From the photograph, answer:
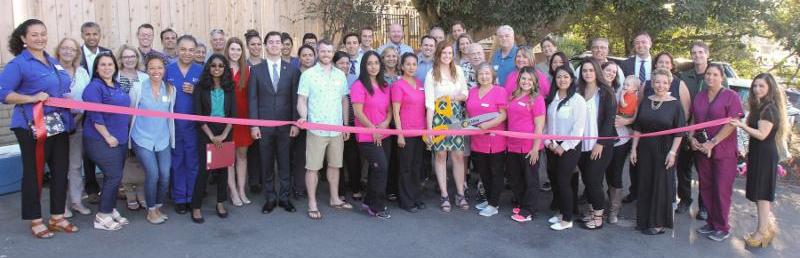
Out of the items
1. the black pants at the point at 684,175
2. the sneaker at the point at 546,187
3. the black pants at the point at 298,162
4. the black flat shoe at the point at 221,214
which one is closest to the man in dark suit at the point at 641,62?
the black pants at the point at 684,175

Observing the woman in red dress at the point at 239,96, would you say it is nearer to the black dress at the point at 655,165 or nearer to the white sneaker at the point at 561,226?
the white sneaker at the point at 561,226

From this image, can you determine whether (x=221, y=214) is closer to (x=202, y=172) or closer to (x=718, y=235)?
(x=202, y=172)

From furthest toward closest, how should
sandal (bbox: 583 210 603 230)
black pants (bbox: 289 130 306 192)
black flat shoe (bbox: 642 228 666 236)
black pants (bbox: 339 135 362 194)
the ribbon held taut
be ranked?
black pants (bbox: 339 135 362 194) < black pants (bbox: 289 130 306 192) < sandal (bbox: 583 210 603 230) < black flat shoe (bbox: 642 228 666 236) < the ribbon held taut

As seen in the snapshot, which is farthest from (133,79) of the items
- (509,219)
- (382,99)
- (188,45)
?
(509,219)

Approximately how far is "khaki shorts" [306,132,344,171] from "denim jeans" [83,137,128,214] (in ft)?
5.08

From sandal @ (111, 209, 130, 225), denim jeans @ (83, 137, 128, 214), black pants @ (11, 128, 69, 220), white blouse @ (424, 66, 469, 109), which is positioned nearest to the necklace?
white blouse @ (424, 66, 469, 109)

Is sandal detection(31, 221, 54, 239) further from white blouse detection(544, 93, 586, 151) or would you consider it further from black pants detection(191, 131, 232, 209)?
white blouse detection(544, 93, 586, 151)

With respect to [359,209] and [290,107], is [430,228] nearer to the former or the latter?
[359,209]

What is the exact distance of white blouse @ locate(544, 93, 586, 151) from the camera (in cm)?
508

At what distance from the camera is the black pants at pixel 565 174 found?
17.1 feet

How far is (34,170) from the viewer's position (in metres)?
4.63

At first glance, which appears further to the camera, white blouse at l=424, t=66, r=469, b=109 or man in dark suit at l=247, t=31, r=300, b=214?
white blouse at l=424, t=66, r=469, b=109

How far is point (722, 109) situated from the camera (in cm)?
498

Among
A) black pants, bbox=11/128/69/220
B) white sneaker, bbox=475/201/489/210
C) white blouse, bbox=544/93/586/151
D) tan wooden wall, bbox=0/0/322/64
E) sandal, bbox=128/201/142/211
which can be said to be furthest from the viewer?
tan wooden wall, bbox=0/0/322/64
